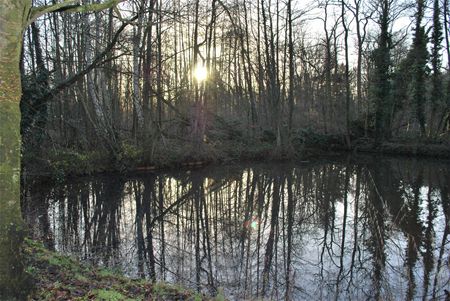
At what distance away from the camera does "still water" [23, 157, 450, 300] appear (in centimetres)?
638

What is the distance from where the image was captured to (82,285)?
4738mm

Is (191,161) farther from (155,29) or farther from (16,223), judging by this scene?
(16,223)

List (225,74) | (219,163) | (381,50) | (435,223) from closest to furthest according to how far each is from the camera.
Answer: (435,223), (219,163), (381,50), (225,74)

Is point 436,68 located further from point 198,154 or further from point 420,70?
point 198,154

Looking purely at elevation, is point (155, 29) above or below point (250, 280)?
above

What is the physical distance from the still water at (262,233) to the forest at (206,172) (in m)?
0.06

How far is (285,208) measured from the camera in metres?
12.1

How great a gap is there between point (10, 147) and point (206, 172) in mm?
16845

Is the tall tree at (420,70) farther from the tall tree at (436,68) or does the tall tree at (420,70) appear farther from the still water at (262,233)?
the still water at (262,233)

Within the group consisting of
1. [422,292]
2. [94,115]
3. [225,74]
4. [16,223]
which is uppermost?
[225,74]

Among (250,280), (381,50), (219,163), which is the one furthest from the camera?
(381,50)

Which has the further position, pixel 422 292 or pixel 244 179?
pixel 244 179

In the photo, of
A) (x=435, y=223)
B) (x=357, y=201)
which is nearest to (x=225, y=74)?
(x=357, y=201)

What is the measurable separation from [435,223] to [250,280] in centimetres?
606
